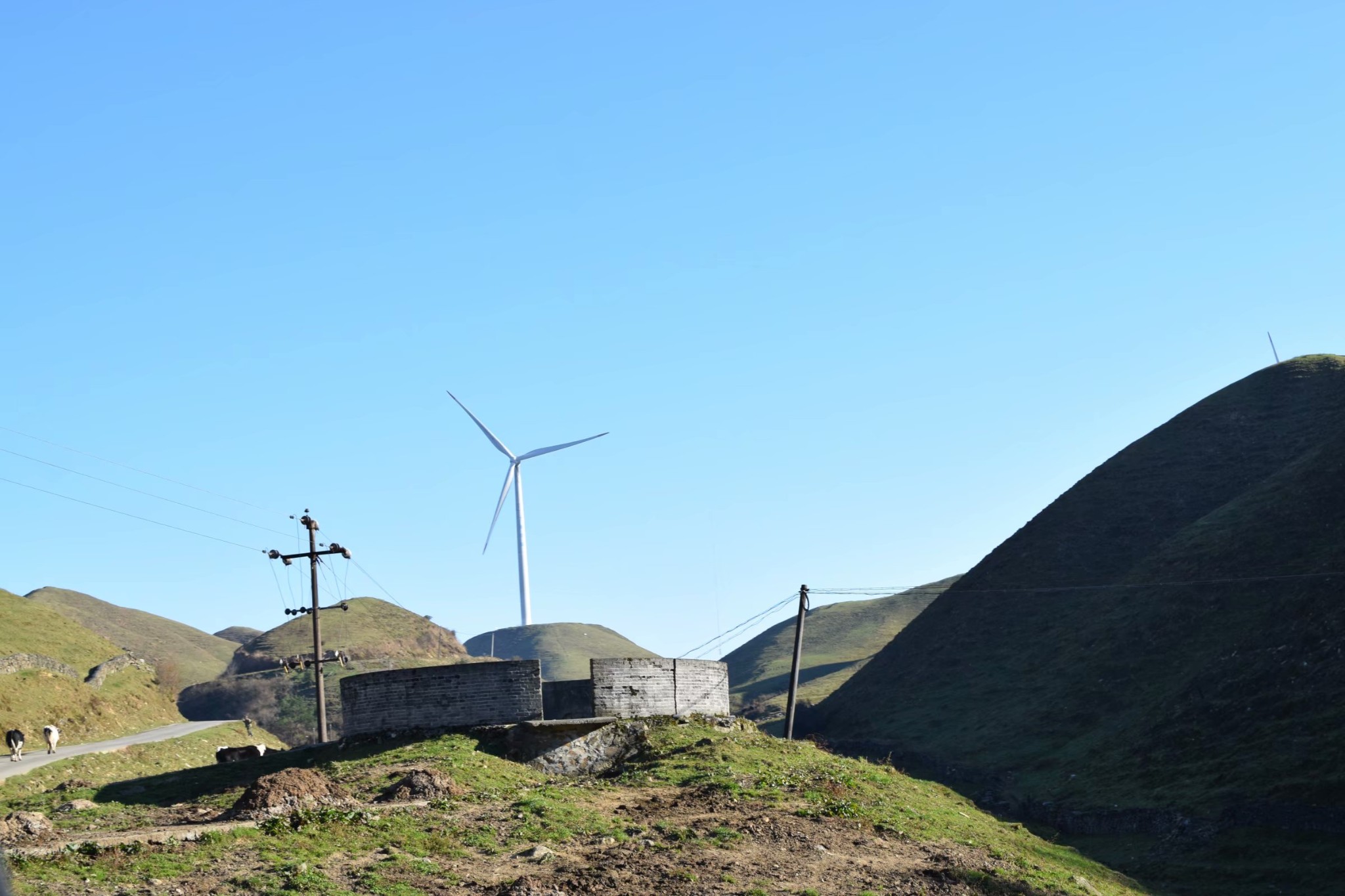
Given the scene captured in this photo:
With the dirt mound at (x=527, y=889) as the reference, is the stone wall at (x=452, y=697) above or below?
above

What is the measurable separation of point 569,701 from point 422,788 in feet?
24.6

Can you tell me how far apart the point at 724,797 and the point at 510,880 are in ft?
24.3

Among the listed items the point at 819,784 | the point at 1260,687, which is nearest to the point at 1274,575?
the point at 1260,687

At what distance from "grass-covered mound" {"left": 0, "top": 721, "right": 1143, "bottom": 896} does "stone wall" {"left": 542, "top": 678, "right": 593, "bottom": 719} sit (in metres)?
1.89

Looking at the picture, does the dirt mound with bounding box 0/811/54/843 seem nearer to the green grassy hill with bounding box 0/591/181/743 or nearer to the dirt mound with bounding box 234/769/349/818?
the dirt mound with bounding box 234/769/349/818

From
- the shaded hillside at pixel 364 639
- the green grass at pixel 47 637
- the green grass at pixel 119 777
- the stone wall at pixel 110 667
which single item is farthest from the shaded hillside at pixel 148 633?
the green grass at pixel 119 777

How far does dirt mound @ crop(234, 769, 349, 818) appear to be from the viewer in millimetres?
Result: 20062

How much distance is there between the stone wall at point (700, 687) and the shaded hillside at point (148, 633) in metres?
129

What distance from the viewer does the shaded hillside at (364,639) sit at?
11638 centimetres

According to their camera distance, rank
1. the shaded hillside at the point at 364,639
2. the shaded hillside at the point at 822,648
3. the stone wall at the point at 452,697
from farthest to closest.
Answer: the shaded hillside at the point at 822,648, the shaded hillside at the point at 364,639, the stone wall at the point at 452,697

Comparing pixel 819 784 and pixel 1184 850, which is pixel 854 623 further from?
pixel 819 784

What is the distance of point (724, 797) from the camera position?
2350cm

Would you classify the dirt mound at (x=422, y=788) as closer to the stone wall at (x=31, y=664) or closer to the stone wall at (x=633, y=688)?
the stone wall at (x=633, y=688)

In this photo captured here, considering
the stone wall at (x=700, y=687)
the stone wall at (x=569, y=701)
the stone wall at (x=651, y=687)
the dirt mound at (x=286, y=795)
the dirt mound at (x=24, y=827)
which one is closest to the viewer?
the dirt mound at (x=24, y=827)
